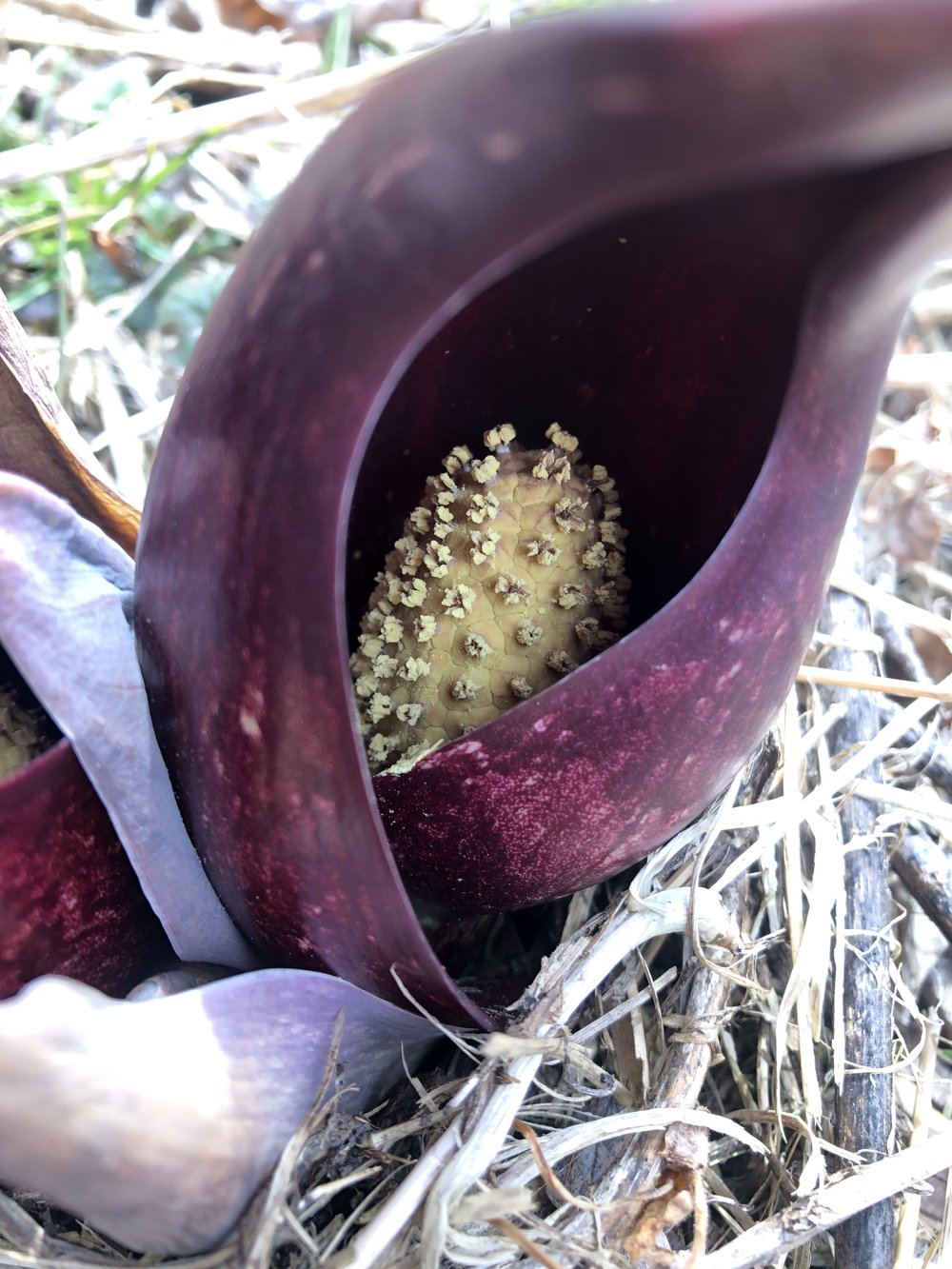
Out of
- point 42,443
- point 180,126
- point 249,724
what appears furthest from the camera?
point 180,126

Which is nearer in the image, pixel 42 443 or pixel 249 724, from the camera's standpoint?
pixel 249 724

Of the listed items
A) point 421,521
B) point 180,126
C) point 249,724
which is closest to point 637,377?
point 421,521

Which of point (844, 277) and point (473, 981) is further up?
point (844, 277)

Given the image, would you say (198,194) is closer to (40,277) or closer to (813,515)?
(40,277)

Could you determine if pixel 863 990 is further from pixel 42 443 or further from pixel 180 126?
pixel 180 126

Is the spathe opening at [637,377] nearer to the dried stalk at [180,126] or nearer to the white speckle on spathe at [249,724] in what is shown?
the white speckle on spathe at [249,724]

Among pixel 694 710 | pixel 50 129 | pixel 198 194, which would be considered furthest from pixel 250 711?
pixel 50 129

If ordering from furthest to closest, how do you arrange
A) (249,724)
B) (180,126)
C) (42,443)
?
(180,126), (42,443), (249,724)

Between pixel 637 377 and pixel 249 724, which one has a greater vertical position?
pixel 637 377
